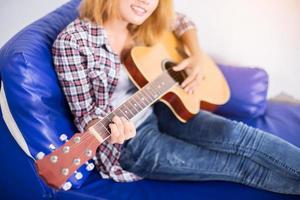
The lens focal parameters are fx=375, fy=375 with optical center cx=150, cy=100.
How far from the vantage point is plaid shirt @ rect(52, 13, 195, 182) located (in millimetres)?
1002

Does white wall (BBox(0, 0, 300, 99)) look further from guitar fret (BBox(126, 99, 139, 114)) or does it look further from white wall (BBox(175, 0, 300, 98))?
guitar fret (BBox(126, 99, 139, 114))

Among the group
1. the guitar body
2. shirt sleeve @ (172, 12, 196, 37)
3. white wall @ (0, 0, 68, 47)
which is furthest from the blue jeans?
white wall @ (0, 0, 68, 47)

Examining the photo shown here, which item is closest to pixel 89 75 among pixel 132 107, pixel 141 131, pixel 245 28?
pixel 132 107

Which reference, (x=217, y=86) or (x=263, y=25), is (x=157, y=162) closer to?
(x=217, y=86)

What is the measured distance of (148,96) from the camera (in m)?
1.08

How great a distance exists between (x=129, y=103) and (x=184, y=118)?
1.02ft

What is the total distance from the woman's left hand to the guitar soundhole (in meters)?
0.01

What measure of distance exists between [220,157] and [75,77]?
50 cm

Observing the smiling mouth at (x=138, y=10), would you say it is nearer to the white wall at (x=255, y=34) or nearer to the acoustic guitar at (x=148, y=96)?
the acoustic guitar at (x=148, y=96)

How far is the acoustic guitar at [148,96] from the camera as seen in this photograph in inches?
30.3

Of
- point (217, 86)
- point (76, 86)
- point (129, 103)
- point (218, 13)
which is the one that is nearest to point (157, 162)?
point (129, 103)

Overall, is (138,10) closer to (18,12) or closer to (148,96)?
(148,96)

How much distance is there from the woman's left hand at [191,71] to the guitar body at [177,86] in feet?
0.07

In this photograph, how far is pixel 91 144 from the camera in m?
0.81
